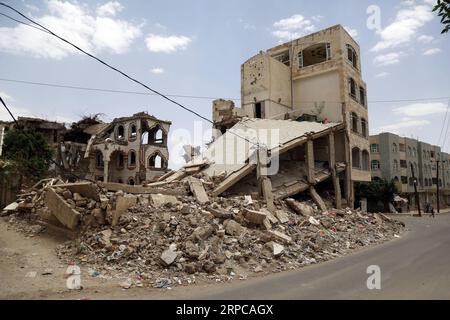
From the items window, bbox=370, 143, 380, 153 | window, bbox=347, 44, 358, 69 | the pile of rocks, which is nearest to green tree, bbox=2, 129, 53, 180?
the pile of rocks

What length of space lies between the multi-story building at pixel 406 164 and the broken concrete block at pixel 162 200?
128ft

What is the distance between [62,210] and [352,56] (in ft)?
78.4

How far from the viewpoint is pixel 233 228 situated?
31.6 feet

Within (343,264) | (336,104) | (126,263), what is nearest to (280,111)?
(336,104)

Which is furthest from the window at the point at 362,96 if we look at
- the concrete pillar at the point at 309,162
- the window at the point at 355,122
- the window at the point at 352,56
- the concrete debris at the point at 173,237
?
the concrete debris at the point at 173,237

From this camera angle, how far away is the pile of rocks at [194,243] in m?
7.70

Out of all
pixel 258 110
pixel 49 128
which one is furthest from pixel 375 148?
pixel 49 128

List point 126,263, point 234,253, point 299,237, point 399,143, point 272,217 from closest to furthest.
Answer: point 126,263 → point 234,253 → point 299,237 → point 272,217 → point 399,143

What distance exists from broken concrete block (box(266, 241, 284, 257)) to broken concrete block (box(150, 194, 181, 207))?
3379 millimetres

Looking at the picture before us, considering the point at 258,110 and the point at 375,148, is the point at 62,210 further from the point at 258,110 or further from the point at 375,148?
the point at 375,148

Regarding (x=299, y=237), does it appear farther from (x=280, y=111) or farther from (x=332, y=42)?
(x=332, y=42)

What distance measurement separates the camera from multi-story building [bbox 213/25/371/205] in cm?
2289

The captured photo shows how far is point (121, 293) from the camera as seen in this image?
636cm
